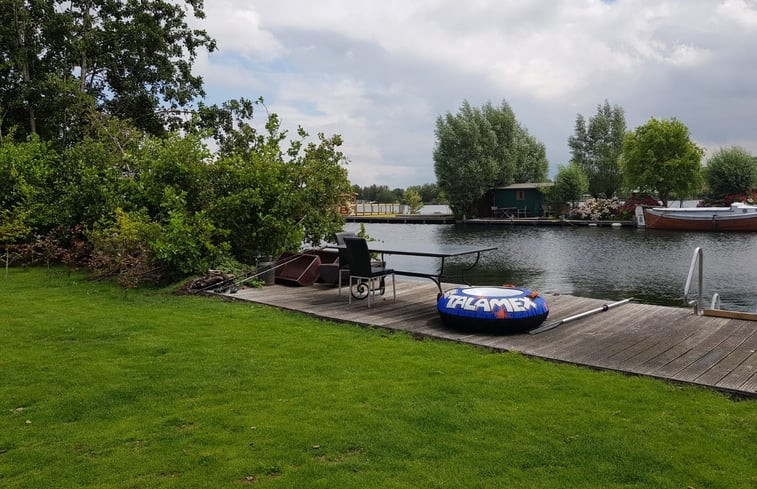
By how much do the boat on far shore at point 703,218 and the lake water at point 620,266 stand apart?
5427 mm

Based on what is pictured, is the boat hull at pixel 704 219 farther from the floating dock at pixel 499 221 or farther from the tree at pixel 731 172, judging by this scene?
the tree at pixel 731 172

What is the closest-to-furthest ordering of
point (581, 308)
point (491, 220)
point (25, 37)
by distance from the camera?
point (581, 308)
point (25, 37)
point (491, 220)

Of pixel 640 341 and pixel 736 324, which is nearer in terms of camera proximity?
pixel 640 341

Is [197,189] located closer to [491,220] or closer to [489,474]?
[489,474]

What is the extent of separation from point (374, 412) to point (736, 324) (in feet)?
15.5

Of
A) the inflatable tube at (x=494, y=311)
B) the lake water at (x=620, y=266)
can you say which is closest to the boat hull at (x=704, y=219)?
the lake water at (x=620, y=266)

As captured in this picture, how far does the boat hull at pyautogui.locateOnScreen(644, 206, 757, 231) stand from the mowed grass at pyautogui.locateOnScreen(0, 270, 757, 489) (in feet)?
126

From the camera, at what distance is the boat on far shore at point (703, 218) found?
3650 centimetres

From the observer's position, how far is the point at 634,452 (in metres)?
3.12

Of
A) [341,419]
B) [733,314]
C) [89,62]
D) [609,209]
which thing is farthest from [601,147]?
[341,419]

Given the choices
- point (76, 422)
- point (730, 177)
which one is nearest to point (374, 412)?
point (76, 422)

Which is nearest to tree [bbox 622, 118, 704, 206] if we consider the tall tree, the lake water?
the lake water

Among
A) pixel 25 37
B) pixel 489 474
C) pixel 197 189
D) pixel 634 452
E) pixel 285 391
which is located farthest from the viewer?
pixel 25 37

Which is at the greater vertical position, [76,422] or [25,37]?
[25,37]
